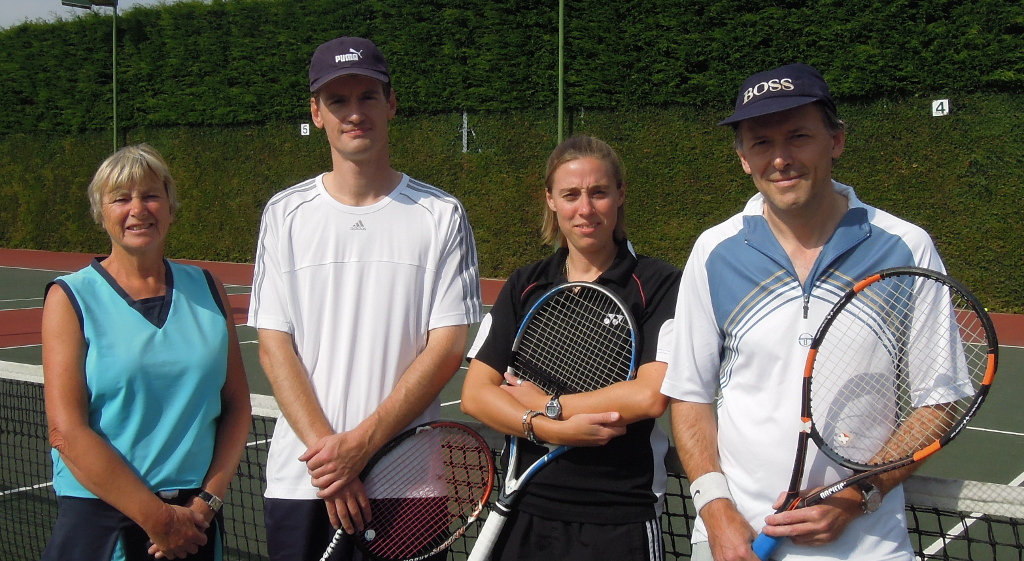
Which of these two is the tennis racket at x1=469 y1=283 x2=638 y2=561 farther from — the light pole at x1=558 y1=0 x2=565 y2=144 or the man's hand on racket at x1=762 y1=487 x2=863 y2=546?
the light pole at x1=558 y1=0 x2=565 y2=144

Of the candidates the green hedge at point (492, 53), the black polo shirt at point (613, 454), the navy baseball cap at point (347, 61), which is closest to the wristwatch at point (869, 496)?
the black polo shirt at point (613, 454)

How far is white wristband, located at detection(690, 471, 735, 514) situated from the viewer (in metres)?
2.03

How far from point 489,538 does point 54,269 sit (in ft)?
69.7

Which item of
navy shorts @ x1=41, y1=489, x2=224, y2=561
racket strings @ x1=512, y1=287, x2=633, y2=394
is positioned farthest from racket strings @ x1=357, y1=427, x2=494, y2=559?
navy shorts @ x1=41, y1=489, x2=224, y2=561

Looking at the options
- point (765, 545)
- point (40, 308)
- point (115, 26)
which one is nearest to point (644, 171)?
point (40, 308)

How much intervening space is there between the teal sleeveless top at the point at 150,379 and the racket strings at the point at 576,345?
0.87 m

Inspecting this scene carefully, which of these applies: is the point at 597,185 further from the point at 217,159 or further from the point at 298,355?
the point at 217,159

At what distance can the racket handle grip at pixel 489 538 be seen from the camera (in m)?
2.29

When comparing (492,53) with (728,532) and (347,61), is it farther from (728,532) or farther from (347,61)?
(728,532)

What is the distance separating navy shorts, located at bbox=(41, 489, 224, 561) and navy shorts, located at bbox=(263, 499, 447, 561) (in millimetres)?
337

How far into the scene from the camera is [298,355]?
2.52m

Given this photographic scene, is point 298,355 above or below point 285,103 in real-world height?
below

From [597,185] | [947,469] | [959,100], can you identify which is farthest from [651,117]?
[597,185]

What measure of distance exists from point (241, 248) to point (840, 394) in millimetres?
20492
